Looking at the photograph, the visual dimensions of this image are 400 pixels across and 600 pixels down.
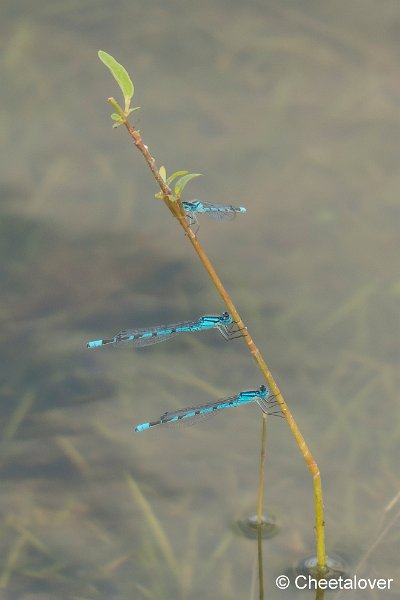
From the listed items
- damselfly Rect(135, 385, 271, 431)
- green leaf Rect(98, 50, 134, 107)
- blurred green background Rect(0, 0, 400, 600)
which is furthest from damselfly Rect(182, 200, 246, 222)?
green leaf Rect(98, 50, 134, 107)

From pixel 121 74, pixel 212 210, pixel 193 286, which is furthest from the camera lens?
pixel 193 286

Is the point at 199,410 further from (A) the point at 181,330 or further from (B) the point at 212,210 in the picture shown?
(B) the point at 212,210

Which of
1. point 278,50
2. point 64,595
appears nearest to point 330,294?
point 278,50

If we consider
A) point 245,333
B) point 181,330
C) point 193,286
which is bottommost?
point 245,333

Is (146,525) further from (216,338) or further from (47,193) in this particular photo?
(47,193)

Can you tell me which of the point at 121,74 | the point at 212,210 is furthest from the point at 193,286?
the point at 121,74

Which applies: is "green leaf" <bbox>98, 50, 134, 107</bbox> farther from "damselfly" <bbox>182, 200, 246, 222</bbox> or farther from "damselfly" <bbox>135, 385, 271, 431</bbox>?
"damselfly" <bbox>135, 385, 271, 431</bbox>
